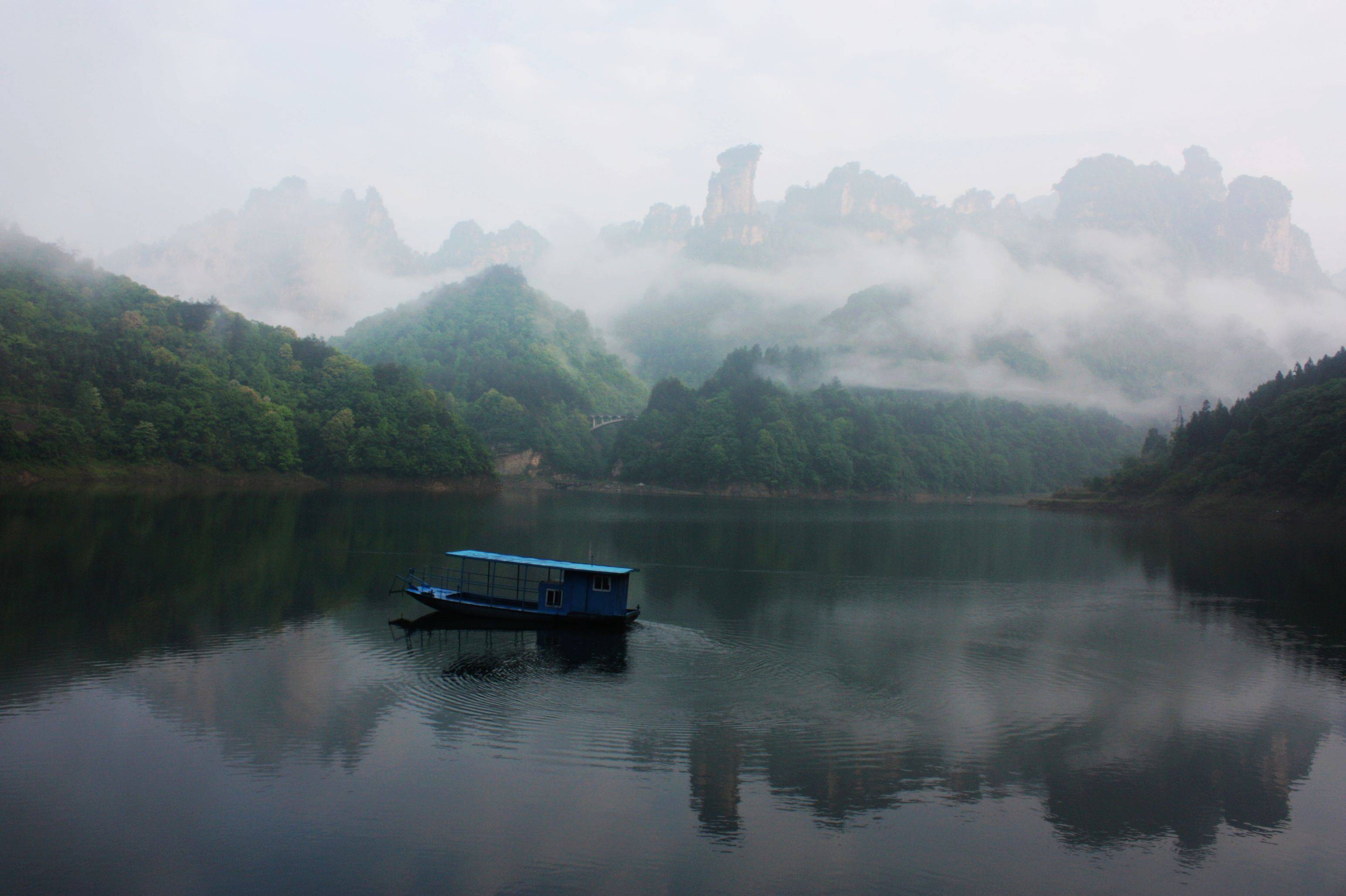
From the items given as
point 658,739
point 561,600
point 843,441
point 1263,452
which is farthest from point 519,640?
point 843,441

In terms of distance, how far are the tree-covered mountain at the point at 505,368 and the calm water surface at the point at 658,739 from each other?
340 ft

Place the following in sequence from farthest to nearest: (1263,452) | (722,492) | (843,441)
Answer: (843,441) → (722,492) → (1263,452)

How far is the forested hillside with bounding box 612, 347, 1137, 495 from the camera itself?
452 feet

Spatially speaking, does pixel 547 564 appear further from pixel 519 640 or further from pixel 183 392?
pixel 183 392

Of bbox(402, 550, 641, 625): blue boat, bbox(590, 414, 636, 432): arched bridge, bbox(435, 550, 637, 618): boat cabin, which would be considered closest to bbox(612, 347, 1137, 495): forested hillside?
bbox(590, 414, 636, 432): arched bridge

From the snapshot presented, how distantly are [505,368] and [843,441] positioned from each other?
68853 millimetres

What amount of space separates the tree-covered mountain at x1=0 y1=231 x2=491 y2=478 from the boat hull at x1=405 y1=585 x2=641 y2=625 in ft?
184

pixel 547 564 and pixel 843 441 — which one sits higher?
pixel 843 441

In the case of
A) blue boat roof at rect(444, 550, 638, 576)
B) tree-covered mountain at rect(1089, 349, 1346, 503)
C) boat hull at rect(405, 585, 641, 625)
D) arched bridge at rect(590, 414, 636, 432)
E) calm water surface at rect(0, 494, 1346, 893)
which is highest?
arched bridge at rect(590, 414, 636, 432)

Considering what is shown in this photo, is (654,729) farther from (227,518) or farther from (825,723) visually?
(227,518)

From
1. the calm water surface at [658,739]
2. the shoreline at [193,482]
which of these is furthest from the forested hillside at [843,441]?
the calm water surface at [658,739]

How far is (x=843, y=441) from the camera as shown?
148 metres

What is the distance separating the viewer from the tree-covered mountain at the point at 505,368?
141000mm

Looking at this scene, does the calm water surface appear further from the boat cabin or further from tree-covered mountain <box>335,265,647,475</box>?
tree-covered mountain <box>335,265,647,475</box>
